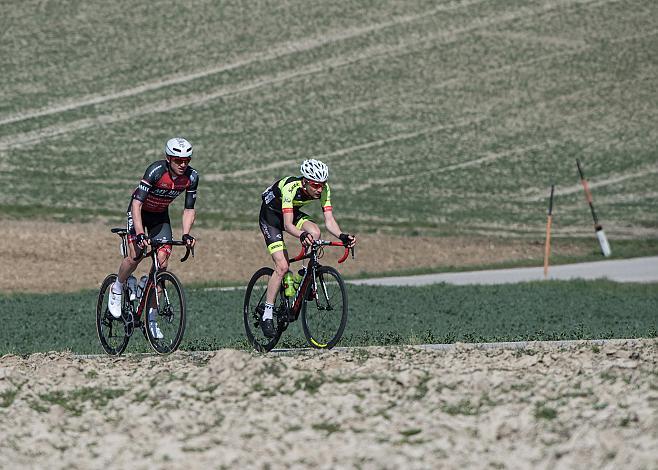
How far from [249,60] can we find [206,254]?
956 inches

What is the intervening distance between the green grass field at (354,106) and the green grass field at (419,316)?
471 inches

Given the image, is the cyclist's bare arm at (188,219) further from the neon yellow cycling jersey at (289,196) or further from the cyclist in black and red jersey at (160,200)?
the neon yellow cycling jersey at (289,196)

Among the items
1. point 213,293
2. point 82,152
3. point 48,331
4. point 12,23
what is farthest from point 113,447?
point 12,23

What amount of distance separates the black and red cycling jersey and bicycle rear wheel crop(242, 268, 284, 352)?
1.07m

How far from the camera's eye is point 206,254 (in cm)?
2861

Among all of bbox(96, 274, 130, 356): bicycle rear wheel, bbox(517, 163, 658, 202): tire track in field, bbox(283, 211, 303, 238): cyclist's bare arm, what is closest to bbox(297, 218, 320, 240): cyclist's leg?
bbox(283, 211, 303, 238): cyclist's bare arm

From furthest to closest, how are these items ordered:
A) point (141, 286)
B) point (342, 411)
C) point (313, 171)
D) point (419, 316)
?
point (419, 316) → point (141, 286) → point (313, 171) → point (342, 411)

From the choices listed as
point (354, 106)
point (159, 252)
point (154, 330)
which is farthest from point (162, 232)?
point (354, 106)

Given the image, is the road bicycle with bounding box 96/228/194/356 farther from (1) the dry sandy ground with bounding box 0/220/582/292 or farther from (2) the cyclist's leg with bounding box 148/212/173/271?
(1) the dry sandy ground with bounding box 0/220/582/292

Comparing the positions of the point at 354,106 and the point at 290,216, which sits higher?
the point at 354,106

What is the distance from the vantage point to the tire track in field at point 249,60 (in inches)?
1847

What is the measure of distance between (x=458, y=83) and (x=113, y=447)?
42825 millimetres

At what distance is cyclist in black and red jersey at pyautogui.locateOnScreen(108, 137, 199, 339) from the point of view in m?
11.8

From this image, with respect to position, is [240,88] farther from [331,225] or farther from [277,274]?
[331,225]
